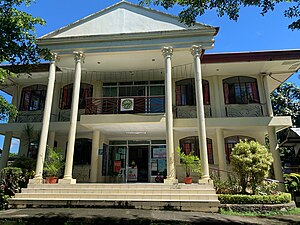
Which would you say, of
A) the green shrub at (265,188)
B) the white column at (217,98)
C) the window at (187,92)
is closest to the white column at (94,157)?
the window at (187,92)

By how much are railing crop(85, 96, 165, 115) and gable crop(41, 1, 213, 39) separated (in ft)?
11.4

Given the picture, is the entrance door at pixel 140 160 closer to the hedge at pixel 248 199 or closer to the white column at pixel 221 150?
the white column at pixel 221 150

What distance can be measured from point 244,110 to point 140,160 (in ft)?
21.5

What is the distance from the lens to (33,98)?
1493cm

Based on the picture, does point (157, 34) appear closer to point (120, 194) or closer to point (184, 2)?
point (184, 2)

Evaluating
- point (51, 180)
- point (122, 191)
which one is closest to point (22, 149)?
point (51, 180)

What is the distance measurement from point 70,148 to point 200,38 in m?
7.55

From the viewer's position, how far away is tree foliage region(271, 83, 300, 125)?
2461 centimetres

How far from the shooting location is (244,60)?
1208cm

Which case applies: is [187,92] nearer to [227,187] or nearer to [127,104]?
[127,104]

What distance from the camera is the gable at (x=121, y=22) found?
11.5 m

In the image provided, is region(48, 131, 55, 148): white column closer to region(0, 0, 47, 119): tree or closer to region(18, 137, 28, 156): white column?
region(18, 137, 28, 156): white column

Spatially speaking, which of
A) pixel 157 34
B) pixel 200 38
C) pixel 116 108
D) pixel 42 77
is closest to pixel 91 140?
pixel 116 108

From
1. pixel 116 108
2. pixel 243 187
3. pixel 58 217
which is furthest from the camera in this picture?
pixel 116 108
